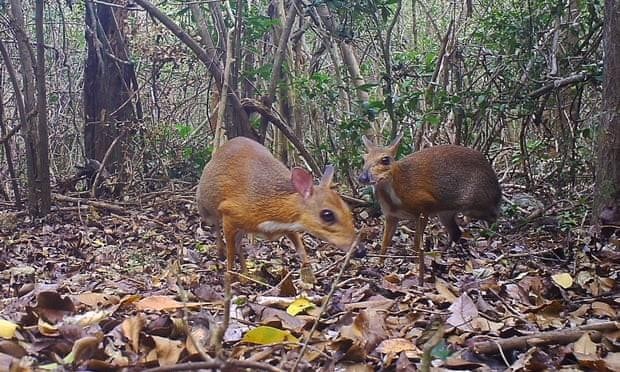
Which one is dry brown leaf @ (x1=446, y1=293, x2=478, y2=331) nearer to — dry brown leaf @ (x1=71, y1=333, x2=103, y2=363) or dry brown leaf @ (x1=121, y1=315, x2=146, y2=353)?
dry brown leaf @ (x1=121, y1=315, x2=146, y2=353)

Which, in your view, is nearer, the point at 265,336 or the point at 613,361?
the point at 613,361

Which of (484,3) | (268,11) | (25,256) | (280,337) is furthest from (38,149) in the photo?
(280,337)

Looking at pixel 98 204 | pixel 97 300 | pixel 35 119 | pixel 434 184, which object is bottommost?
pixel 98 204

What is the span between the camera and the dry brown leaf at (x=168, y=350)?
2438 mm

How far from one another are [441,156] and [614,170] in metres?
2.35

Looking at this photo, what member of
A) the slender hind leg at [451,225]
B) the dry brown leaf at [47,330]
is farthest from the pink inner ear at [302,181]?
the dry brown leaf at [47,330]

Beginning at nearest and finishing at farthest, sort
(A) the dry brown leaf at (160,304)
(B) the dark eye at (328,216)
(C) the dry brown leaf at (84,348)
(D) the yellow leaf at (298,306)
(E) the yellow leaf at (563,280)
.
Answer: (C) the dry brown leaf at (84,348)
(A) the dry brown leaf at (160,304)
(D) the yellow leaf at (298,306)
(E) the yellow leaf at (563,280)
(B) the dark eye at (328,216)

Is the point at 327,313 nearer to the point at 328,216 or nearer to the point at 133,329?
the point at 133,329

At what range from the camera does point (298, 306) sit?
Result: 3342 mm

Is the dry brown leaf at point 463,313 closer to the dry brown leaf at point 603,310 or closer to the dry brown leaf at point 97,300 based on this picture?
the dry brown leaf at point 603,310

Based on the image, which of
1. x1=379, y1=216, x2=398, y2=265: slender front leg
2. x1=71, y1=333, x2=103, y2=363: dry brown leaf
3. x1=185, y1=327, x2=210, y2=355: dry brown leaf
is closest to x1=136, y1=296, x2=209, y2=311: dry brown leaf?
x1=185, y1=327, x2=210, y2=355: dry brown leaf

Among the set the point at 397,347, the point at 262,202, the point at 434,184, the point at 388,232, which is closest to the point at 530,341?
the point at 397,347

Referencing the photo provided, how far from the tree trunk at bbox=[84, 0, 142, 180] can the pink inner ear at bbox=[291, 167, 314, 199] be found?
533 cm

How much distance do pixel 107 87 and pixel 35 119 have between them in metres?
2.17
